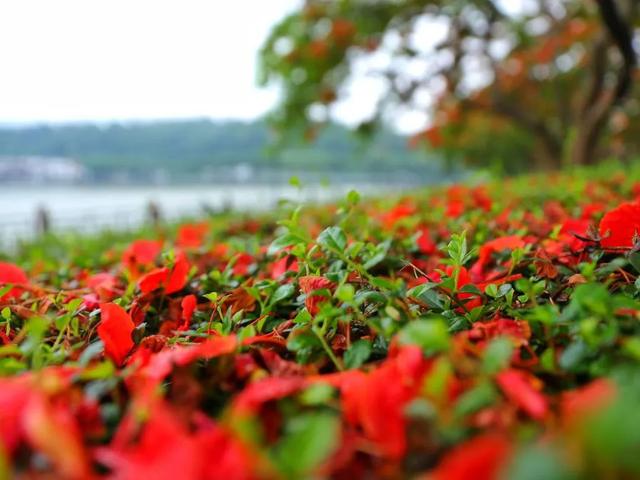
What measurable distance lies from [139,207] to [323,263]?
14.0 m

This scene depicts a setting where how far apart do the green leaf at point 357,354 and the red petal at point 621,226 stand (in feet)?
1.77

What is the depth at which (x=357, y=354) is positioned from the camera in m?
0.69

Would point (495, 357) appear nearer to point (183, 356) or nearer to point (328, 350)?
point (328, 350)

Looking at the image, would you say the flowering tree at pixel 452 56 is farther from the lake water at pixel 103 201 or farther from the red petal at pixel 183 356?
the red petal at pixel 183 356

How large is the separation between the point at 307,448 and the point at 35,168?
28.1 m

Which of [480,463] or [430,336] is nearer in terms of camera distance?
[480,463]

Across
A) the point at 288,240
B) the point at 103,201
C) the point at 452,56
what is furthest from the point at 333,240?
the point at 103,201

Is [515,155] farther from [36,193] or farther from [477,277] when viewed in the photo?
[36,193]

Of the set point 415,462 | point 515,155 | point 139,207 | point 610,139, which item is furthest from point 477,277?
point 515,155

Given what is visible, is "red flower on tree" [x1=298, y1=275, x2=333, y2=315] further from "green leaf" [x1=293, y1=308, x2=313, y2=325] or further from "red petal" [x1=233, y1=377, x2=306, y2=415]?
"red petal" [x1=233, y1=377, x2=306, y2=415]

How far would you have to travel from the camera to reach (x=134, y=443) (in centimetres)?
54

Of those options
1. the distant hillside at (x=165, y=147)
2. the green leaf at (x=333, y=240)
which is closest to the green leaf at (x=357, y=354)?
the green leaf at (x=333, y=240)

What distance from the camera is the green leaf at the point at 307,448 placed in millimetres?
392

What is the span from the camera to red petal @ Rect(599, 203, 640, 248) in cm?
97
